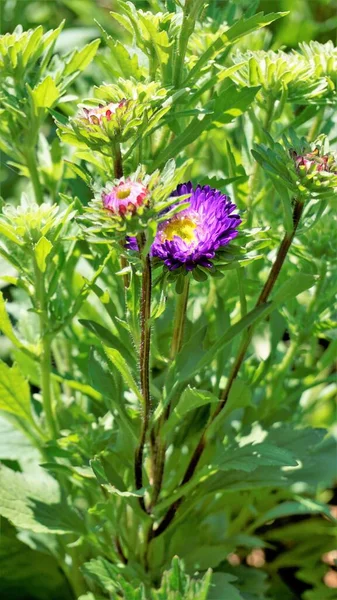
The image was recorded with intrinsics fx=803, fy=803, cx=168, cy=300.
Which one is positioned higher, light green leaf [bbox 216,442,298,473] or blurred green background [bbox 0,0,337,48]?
blurred green background [bbox 0,0,337,48]

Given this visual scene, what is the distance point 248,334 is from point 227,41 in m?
0.29

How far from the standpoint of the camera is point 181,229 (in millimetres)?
699

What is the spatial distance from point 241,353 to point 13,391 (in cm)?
26

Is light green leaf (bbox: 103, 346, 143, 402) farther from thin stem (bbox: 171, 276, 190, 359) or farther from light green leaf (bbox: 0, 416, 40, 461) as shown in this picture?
light green leaf (bbox: 0, 416, 40, 461)

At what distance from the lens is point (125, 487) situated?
2.87ft

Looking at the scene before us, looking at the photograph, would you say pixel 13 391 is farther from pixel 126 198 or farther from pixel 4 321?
pixel 126 198

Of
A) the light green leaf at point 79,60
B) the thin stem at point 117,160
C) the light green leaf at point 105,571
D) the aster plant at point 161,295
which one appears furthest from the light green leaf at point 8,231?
the light green leaf at point 105,571

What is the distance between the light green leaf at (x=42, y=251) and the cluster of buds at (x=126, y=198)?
0.42 ft

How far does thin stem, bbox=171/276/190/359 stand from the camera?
73 centimetres

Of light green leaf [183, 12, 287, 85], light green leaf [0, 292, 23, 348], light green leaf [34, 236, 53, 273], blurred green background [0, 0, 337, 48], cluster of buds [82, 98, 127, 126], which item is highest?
blurred green background [0, 0, 337, 48]

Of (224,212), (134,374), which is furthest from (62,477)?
(224,212)

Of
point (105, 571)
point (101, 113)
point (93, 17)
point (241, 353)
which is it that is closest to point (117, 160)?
point (101, 113)

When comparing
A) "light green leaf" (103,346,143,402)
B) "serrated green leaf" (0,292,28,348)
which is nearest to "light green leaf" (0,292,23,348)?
"serrated green leaf" (0,292,28,348)

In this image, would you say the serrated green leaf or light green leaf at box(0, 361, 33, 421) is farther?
light green leaf at box(0, 361, 33, 421)
